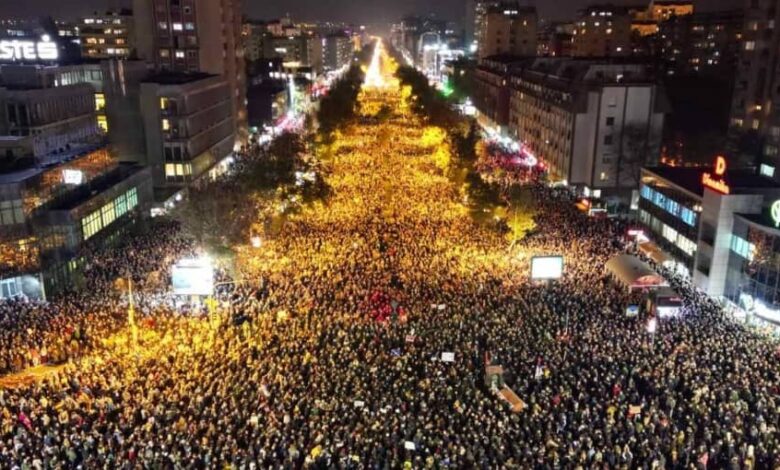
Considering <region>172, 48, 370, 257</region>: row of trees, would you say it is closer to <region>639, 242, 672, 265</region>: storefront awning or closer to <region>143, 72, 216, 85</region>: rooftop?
<region>143, 72, 216, 85</region>: rooftop

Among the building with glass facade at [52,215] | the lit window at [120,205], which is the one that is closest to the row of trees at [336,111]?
the lit window at [120,205]

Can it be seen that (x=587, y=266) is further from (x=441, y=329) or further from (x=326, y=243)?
(x=326, y=243)

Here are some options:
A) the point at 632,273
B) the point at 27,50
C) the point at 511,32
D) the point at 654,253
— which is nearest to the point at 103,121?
the point at 27,50

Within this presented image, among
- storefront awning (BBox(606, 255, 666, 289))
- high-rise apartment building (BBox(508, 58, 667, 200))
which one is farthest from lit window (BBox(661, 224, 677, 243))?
high-rise apartment building (BBox(508, 58, 667, 200))

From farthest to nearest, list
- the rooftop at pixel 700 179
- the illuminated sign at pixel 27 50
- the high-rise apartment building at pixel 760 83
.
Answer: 1. the high-rise apartment building at pixel 760 83
2. the illuminated sign at pixel 27 50
3. the rooftop at pixel 700 179

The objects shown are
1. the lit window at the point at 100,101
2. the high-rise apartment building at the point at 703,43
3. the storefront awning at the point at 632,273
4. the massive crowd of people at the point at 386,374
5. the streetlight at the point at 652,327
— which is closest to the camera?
the massive crowd of people at the point at 386,374

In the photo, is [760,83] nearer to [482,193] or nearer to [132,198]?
[482,193]

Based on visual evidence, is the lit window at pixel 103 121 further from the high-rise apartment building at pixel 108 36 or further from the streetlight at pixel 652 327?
the high-rise apartment building at pixel 108 36
